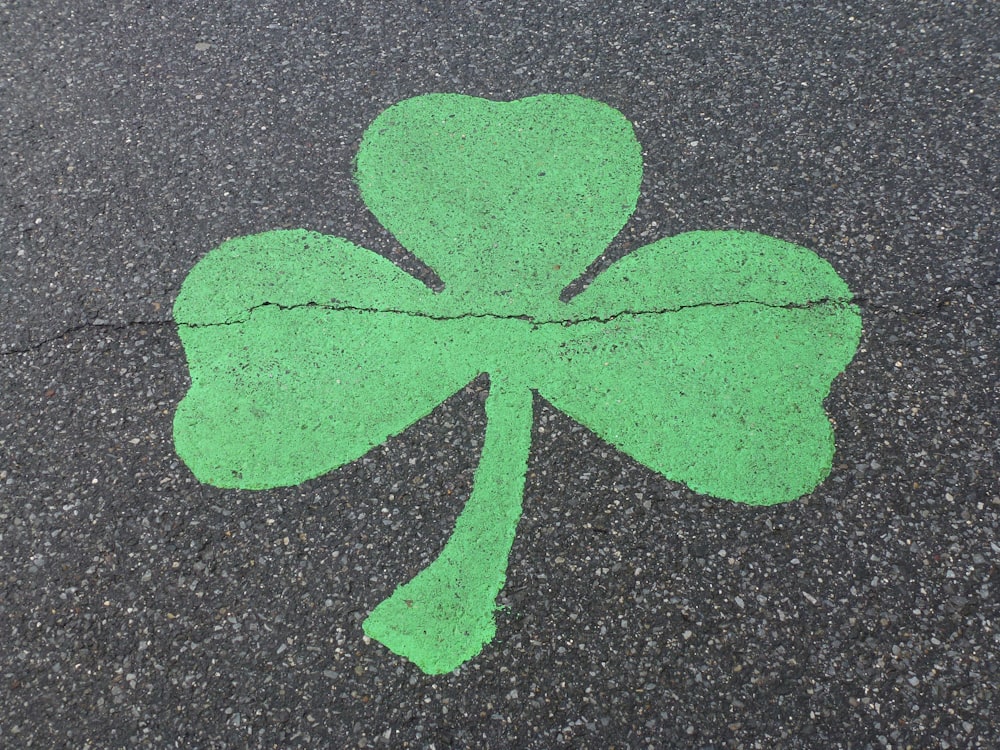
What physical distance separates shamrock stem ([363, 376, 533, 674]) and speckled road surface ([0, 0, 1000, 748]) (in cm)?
4

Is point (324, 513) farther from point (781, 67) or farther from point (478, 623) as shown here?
point (781, 67)

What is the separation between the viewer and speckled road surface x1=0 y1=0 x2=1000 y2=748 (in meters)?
1.70

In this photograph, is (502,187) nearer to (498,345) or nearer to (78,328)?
(498,345)

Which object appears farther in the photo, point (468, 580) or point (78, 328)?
point (78, 328)

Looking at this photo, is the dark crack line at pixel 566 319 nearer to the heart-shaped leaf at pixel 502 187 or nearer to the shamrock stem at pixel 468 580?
the heart-shaped leaf at pixel 502 187

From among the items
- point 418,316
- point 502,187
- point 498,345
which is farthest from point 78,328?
point 502,187

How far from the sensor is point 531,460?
2012mm

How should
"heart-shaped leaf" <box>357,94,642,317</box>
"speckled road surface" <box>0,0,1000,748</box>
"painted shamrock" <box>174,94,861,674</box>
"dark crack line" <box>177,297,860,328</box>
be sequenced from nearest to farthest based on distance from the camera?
"speckled road surface" <box>0,0,1000,748</box>, "painted shamrock" <box>174,94,861,674</box>, "dark crack line" <box>177,297,860,328</box>, "heart-shaped leaf" <box>357,94,642,317</box>

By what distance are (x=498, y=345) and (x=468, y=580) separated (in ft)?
2.12

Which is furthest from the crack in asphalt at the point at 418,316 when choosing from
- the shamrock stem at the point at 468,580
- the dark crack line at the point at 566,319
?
the shamrock stem at the point at 468,580

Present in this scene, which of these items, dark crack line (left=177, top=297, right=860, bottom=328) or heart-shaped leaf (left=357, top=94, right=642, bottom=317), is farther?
heart-shaped leaf (left=357, top=94, right=642, bottom=317)

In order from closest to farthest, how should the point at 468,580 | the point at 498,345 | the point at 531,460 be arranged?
the point at 468,580, the point at 531,460, the point at 498,345

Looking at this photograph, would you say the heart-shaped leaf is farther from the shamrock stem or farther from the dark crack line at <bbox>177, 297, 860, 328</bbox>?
the shamrock stem

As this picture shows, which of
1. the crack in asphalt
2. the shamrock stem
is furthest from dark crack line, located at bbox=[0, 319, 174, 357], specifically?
the shamrock stem
